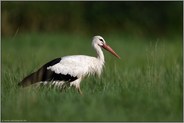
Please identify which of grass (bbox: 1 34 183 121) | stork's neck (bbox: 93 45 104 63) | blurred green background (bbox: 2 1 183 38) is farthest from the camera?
blurred green background (bbox: 2 1 183 38)

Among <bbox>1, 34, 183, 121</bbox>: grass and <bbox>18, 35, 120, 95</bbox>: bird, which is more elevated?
<bbox>18, 35, 120, 95</bbox>: bird

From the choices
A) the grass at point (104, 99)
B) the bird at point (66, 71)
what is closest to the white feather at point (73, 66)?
the bird at point (66, 71)

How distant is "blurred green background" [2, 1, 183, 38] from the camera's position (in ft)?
69.2

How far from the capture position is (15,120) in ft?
22.3

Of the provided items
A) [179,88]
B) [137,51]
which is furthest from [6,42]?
[179,88]

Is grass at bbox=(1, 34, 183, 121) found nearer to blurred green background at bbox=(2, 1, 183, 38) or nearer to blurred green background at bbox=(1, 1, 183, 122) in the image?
blurred green background at bbox=(1, 1, 183, 122)

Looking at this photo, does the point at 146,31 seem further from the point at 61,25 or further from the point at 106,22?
the point at 61,25

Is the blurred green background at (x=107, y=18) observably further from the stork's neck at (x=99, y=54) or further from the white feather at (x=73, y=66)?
the white feather at (x=73, y=66)

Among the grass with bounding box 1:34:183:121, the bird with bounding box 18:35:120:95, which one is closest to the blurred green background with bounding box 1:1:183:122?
the grass with bounding box 1:34:183:121

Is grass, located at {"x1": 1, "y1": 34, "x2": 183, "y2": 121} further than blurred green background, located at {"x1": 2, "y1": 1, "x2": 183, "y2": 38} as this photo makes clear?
No

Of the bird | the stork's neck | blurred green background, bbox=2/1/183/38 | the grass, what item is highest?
blurred green background, bbox=2/1/183/38

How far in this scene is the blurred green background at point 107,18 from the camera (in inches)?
830

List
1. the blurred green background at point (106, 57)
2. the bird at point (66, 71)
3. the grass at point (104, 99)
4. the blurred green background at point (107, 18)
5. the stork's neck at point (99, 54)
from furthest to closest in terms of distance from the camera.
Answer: the blurred green background at point (107, 18)
the stork's neck at point (99, 54)
the bird at point (66, 71)
the blurred green background at point (106, 57)
the grass at point (104, 99)

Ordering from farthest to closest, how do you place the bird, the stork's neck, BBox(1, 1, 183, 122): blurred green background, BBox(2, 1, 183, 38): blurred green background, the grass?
1. BBox(2, 1, 183, 38): blurred green background
2. the stork's neck
3. the bird
4. BBox(1, 1, 183, 122): blurred green background
5. the grass
